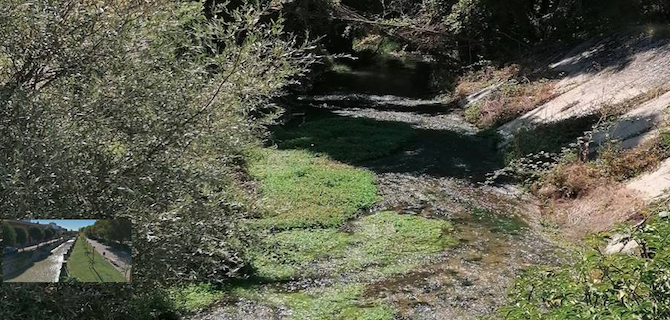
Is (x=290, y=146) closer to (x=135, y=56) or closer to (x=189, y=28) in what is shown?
(x=189, y=28)

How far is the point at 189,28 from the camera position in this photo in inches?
262

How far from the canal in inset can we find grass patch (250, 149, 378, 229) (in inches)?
205

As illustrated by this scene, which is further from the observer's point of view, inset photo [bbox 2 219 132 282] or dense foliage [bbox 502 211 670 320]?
inset photo [bbox 2 219 132 282]

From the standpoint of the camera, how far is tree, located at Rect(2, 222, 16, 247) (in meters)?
4.41

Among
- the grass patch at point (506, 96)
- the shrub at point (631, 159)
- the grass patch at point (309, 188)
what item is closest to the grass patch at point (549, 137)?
the shrub at point (631, 159)

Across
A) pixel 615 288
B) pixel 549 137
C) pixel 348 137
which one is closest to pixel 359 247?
pixel 615 288

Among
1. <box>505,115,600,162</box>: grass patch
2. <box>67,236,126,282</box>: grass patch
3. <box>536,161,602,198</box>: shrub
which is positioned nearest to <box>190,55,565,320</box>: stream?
<box>536,161,602,198</box>: shrub

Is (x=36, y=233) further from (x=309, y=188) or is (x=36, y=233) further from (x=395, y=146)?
(x=395, y=146)

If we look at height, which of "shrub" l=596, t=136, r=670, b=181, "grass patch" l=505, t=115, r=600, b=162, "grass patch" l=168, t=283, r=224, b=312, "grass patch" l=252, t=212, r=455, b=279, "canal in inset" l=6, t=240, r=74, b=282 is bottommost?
"grass patch" l=505, t=115, r=600, b=162

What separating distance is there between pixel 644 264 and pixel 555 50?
1993 cm

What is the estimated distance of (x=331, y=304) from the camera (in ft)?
24.7

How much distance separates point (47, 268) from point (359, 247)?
18.6 feet

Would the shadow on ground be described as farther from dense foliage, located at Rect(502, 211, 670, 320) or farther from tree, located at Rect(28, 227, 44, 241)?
tree, located at Rect(28, 227, 44, 241)

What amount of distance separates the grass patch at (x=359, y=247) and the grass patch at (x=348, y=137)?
4401 mm
